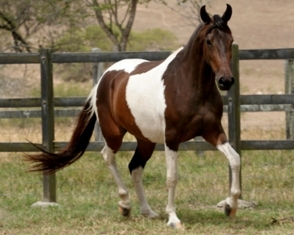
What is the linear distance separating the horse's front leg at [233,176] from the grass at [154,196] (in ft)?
0.48

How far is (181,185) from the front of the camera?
371 inches

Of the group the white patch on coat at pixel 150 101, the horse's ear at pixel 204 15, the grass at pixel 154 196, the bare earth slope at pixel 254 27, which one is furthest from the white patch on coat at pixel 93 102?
the bare earth slope at pixel 254 27

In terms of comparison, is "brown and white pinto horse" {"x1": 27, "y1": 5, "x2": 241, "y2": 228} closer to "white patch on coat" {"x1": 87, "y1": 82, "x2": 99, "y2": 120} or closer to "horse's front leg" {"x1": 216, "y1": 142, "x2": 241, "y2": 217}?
"horse's front leg" {"x1": 216, "y1": 142, "x2": 241, "y2": 217}

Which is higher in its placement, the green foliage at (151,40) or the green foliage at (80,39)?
the green foliage at (80,39)

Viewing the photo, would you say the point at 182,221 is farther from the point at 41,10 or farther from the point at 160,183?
the point at 41,10

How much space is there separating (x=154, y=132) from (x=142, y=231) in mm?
1004

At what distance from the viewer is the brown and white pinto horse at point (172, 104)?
694 cm

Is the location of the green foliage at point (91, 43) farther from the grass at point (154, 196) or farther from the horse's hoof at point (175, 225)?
the horse's hoof at point (175, 225)

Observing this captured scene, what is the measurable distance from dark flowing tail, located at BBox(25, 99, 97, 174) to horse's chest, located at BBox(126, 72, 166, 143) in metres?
0.85

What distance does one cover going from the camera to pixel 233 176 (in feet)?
23.1

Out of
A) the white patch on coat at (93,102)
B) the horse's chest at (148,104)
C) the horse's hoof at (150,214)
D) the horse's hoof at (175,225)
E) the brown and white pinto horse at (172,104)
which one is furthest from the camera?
the white patch on coat at (93,102)

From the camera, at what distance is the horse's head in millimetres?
6684

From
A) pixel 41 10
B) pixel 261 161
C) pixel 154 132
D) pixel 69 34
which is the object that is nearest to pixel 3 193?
pixel 154 132

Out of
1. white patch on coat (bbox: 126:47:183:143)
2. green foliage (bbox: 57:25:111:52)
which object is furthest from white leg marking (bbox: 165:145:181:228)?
green foliage (bbox: 57:25:111:52)
